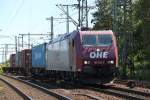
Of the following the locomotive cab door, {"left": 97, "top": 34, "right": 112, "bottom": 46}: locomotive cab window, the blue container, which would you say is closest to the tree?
the blue container

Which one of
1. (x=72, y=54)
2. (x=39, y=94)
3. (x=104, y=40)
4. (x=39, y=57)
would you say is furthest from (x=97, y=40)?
(x=39, y=57)

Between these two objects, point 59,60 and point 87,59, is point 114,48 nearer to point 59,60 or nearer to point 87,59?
point 87,59

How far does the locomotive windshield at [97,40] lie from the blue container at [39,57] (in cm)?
1385

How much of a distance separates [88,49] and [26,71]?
32.3 meters

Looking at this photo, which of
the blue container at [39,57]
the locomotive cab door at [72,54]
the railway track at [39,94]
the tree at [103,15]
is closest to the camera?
the railway track at [39,94]

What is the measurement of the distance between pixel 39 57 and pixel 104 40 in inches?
725

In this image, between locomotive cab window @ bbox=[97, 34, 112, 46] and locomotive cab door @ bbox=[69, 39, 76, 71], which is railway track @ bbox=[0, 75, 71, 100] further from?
locomotive cab window @ bbox=[97, 34, 112, 46]

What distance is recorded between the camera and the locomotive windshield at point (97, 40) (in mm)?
25188

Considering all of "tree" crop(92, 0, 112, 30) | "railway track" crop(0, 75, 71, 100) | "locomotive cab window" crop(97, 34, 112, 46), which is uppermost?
"tree" crop(92, 0, 112, 30)

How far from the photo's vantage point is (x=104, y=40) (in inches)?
1001

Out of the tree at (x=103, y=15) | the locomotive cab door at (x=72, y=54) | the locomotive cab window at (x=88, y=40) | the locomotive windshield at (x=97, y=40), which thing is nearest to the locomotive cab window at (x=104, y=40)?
the locomotive windshield at (x=97, y=40)

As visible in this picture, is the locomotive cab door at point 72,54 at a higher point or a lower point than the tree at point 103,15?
lower

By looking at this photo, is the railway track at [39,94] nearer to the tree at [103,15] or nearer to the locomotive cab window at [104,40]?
the locomotive cab window at [104,40]

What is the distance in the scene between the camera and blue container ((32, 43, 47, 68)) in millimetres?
40394
